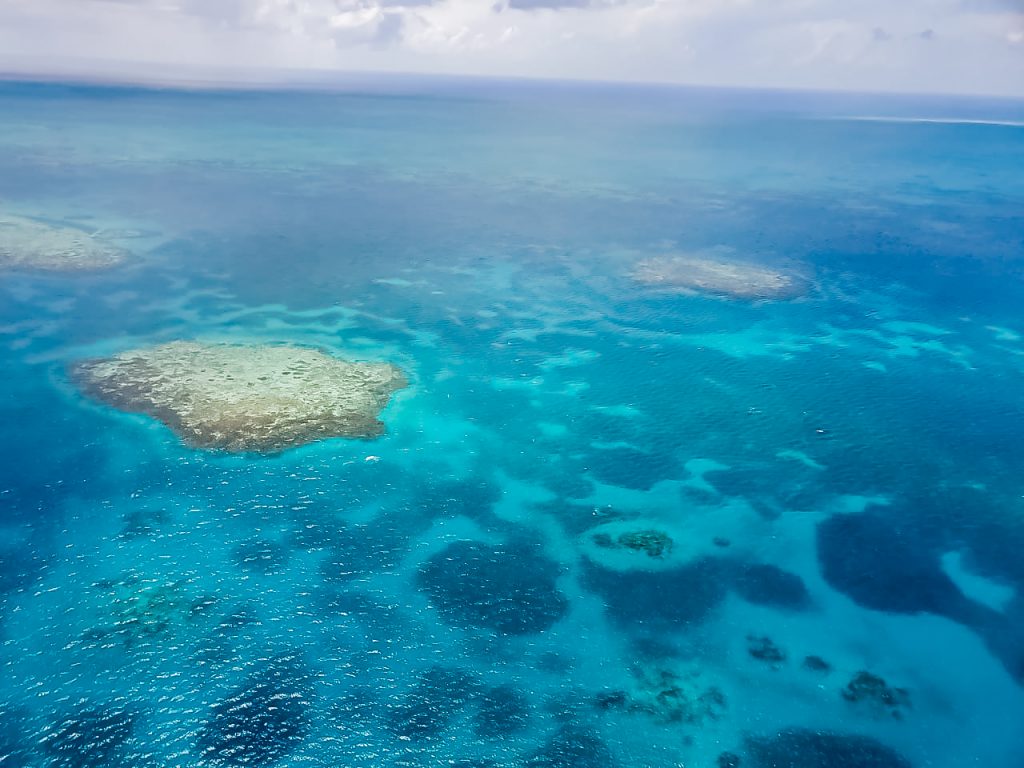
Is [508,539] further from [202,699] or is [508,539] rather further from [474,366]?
[474,366]

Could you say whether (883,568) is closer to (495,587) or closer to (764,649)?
(764,649)

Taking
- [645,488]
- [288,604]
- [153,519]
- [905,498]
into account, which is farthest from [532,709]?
[905,498]

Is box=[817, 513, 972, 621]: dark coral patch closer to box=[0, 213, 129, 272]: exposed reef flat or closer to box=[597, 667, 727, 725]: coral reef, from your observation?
box=[597, 667, 727, 725]: coral reef

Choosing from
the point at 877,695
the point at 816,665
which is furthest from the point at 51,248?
the point at 877,695

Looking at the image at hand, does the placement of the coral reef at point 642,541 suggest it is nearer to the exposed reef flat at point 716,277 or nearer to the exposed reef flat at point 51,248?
the exposed reef flat at point 716,277

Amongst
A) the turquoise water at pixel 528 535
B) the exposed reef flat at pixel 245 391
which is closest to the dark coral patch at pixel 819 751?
the turquoise water at pixel 528 535

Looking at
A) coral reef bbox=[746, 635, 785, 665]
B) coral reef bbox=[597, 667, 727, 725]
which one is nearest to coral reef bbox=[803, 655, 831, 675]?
coral reef bbox=[746, 635, 785, 665]

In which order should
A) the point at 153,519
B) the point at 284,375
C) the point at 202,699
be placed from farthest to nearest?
the point at 284,375, the point at 153,519, the point at 202,699
